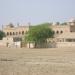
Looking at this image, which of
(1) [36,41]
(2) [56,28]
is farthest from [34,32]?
(2) [56,28]

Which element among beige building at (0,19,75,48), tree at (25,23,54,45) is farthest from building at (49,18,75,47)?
tree at (25,23,54,45)

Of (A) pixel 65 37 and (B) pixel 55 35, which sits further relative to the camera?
(B) pixel 55 35

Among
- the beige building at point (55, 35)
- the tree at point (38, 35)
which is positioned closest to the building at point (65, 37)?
the beige building at point (55, 35)

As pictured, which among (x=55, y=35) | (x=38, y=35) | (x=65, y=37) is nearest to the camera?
(x=38, y=35)

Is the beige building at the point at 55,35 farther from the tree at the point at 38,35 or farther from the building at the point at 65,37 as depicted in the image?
the tree at the point at 38,35

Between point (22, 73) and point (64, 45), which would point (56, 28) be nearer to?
point (64, 45)

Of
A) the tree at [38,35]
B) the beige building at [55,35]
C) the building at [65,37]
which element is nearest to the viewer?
the building at [65,37]

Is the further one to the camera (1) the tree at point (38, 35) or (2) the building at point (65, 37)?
(1) the tree at point (38, 35)

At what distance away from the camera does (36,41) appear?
57844 millimetres

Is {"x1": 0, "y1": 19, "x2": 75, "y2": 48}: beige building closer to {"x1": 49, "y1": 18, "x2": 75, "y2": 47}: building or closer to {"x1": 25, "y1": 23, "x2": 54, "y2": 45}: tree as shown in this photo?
{"x1": 49, "y1": 18, "x2": 75, "y2": 47}: building

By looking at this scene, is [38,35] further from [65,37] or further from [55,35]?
[55,35]

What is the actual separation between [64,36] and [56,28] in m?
A: 14.8

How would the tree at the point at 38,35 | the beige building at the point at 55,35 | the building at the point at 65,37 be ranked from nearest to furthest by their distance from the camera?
1. the building at the point at 65,37
2. the beige building at the point at 55,35
3. the tree at the point at 38,35

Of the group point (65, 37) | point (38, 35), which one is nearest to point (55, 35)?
point (65, 37)
